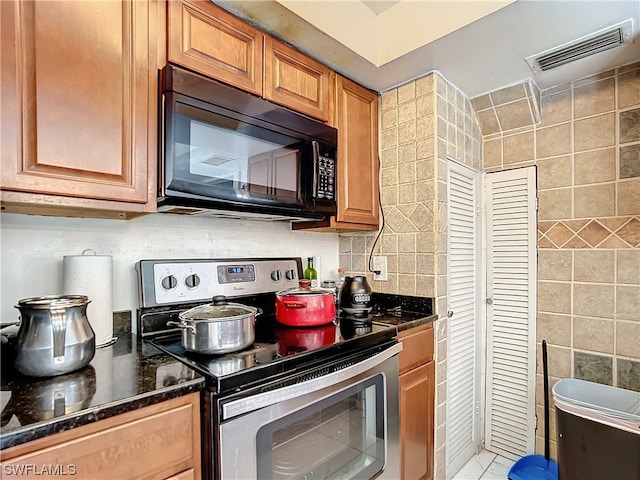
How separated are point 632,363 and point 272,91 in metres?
2.08

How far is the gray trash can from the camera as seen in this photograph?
137 cm

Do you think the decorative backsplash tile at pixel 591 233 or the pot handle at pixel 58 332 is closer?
the pot handle at pixel 58 332

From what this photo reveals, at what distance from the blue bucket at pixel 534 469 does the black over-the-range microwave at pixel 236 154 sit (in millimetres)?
1691

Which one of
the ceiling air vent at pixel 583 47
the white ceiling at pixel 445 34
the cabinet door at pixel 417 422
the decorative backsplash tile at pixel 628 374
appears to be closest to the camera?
the white ceiling at pixel 445 34

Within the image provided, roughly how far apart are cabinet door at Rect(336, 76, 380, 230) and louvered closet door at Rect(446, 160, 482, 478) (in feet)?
1.36

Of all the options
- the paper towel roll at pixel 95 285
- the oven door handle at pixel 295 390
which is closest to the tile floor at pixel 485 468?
the oven door handle at pixel 295 390

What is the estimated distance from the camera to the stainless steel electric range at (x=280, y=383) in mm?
926

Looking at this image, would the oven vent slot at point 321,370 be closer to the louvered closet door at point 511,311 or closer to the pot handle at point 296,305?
the pot handle at point 296,305

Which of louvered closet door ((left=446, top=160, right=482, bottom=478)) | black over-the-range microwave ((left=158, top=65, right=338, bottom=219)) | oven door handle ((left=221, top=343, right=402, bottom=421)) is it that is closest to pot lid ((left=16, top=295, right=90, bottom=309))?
black over-the-range microwave ((left=158, top=65, right=338, bottom=219))

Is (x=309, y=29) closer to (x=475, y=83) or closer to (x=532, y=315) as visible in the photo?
(x=475, y=83)

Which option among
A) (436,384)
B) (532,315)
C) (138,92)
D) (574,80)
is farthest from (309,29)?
(532,315)

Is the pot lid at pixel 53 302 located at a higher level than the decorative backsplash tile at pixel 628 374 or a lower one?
higher

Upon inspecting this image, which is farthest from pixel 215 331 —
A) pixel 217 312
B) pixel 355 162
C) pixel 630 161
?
pixel 630 161

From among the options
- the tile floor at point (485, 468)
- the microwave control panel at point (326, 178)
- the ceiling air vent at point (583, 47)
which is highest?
the ceiling air vent at point (583, 47)
